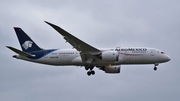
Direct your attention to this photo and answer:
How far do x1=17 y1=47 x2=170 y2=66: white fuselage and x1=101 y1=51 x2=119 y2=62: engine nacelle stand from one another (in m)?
1.05

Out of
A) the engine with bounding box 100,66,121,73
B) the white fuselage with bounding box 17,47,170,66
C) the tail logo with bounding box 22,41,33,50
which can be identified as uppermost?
the tail logo with bounding box 22,41,33,50

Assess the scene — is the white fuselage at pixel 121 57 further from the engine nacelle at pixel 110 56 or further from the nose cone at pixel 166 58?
the engine nacelle at pixel 110 56

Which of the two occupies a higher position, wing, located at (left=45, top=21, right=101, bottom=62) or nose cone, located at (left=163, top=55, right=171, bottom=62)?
wing, located at (left=45, top=21, right=101, bottom=62)

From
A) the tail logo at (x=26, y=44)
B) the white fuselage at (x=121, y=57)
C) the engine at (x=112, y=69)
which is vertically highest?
the tail logo at (x=26, y=44)

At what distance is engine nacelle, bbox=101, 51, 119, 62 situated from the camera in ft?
168

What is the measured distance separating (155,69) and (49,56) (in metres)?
13.5

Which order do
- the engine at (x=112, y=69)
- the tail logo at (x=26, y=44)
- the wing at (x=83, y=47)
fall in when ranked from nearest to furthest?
1. the wing at (x=83, y=47)
2. the tail logo at (x=26, y=44)
3. the engine at (x=112, y=69)

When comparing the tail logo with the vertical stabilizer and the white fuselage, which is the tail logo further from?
the white fuselage

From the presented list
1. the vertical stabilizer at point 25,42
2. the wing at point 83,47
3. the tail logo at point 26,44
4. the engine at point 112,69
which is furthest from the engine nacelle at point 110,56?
the tail logo at point 26,44

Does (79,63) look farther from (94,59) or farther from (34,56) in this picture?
(34,56)

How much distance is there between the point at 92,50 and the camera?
52.3m

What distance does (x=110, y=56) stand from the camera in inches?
2021

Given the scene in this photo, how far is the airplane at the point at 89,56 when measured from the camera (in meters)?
51.7

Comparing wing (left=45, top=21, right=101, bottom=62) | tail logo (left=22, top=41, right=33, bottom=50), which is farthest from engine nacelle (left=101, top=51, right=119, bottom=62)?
tail logo (left=22, top=41, right=33, bottom=50)
